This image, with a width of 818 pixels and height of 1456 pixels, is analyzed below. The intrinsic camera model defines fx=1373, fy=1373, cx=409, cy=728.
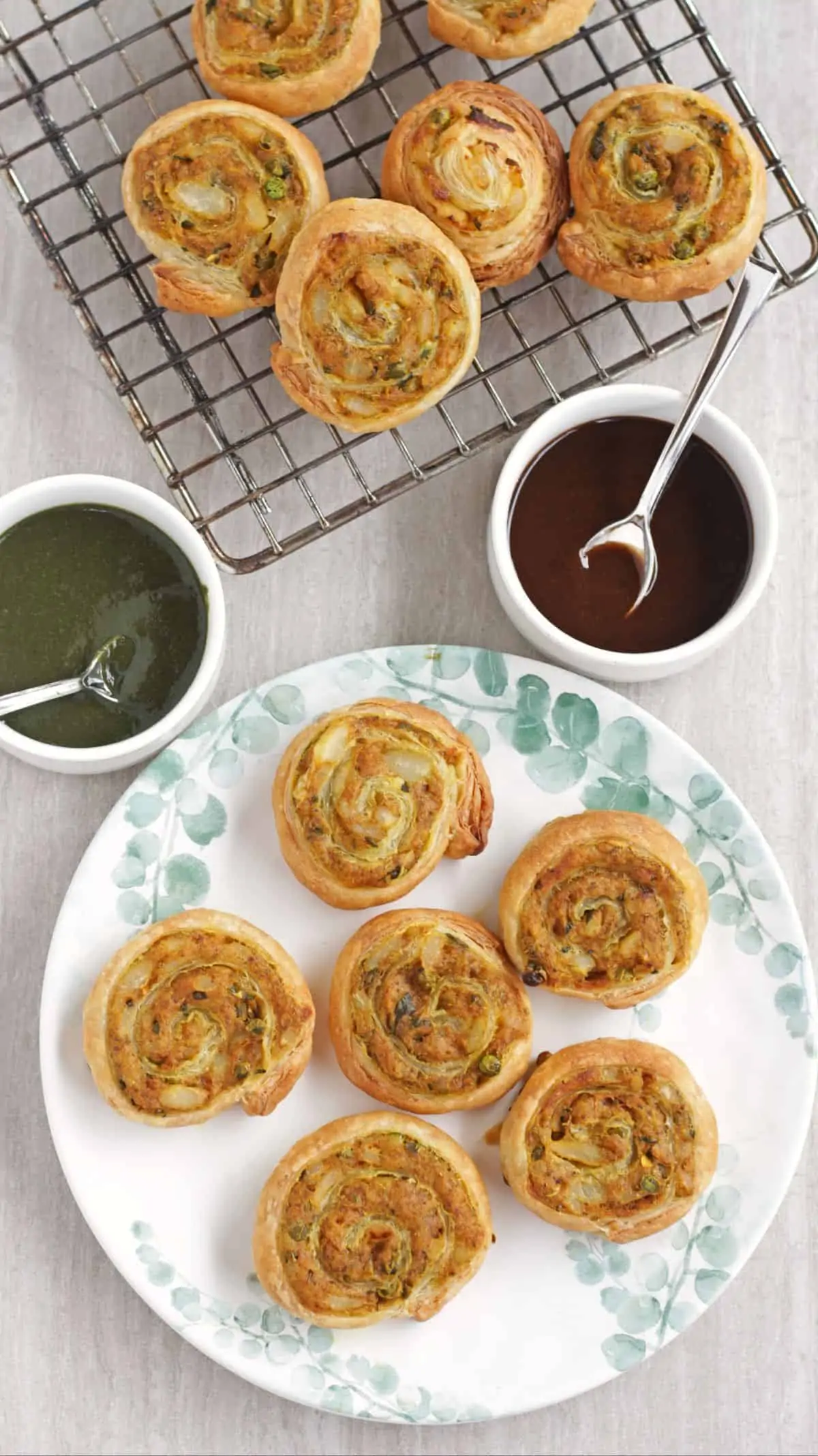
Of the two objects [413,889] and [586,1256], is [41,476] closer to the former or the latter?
[413,889]

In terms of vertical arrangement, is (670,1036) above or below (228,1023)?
below

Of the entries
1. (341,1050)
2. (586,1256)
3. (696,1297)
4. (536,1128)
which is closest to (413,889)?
(341,1050)

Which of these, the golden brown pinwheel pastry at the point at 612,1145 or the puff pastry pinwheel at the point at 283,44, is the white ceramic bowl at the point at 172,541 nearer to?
the puff pastry pinwheel at the point at 283,44

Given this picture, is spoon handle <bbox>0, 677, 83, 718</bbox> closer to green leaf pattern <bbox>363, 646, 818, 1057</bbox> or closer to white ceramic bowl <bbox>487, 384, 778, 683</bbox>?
green leaf pattern <bbox>363, 646, 818, 1057</bbox>

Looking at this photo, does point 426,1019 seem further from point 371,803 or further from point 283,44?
point 283,44

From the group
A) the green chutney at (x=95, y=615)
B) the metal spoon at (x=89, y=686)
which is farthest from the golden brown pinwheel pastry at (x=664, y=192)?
the metal spoon at (x=89, y=686)

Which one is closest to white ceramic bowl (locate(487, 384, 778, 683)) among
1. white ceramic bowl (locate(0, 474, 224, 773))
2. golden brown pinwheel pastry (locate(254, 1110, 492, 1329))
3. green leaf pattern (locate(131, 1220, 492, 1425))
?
white ceramic bowl (locate(0, 474, 224, 773))
